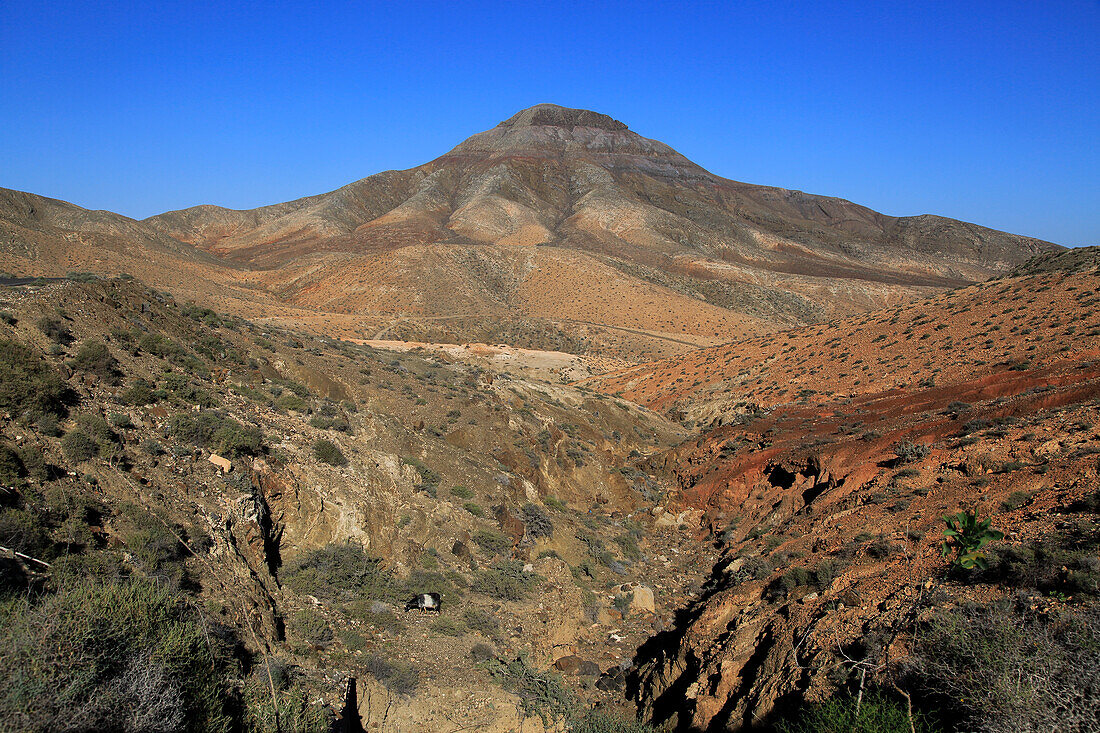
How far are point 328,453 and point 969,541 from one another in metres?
11.1

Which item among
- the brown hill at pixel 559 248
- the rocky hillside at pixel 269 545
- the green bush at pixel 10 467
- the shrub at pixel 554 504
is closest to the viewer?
the rocky hillside at pixel 269 545

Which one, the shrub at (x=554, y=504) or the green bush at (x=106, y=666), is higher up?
the green bush at (x=106, y=666)

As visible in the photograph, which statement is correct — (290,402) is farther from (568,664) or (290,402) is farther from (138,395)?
(568,664)

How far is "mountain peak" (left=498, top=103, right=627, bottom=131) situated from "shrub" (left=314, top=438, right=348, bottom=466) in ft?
506

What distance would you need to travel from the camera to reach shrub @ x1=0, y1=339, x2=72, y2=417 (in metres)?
7.71

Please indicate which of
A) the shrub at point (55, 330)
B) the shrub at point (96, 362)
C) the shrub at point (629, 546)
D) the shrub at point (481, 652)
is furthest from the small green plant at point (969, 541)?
the shrub at point (55, 330)

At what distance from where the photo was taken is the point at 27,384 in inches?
312

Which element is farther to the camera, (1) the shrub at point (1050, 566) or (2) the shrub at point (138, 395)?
(2) the shrub at point (138, 395)

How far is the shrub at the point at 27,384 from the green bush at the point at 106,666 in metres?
3.71

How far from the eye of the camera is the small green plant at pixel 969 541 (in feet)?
24.7

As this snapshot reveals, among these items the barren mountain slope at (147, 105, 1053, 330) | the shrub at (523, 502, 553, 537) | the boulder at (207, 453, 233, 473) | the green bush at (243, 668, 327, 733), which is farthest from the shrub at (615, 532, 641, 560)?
the barren mountain slope at (147, 105, 1053, 330)

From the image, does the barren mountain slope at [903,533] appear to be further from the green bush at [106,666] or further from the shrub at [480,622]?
the green bush at [106,666]

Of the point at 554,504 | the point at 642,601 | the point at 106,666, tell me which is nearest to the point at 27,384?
the point at 106,666

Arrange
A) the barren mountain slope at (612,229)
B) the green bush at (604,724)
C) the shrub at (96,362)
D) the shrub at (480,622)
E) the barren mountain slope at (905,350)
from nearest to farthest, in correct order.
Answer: the green bush at (604,724)
the shrub at (96,362)
the shrub at (480,622)
the barren mountain slope at (905,350)
the barren mountain slope at (612,229)
